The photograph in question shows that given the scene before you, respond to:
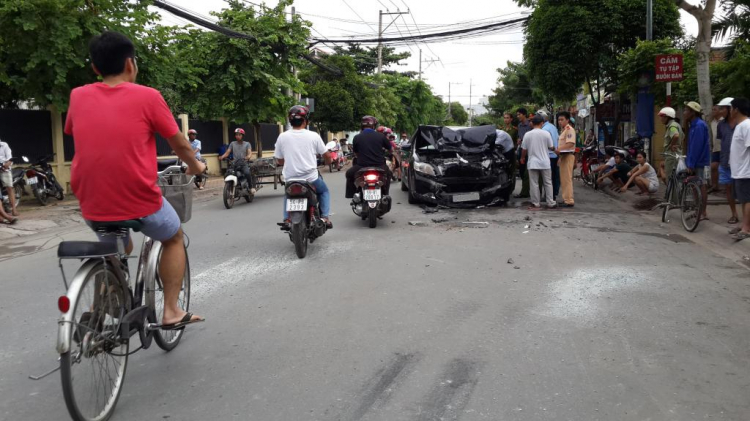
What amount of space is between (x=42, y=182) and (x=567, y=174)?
11015 mm

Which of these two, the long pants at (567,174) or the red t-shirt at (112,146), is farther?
the long pants at (567,174)

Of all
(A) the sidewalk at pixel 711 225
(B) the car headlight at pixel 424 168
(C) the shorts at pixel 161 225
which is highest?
(B) the car headlight at pixel 424 168

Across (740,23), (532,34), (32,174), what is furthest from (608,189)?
(32,174)

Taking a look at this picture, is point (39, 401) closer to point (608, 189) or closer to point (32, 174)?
point (32, 174)

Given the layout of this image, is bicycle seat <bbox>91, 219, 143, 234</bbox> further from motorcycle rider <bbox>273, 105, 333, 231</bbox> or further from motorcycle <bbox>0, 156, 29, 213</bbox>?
motorcycle <bbox>0, 156, 29, 213</bbox>

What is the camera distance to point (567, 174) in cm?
1238

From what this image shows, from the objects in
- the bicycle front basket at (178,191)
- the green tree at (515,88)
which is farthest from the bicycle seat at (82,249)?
the green tree at (515,88)

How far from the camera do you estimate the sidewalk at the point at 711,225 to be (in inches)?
310

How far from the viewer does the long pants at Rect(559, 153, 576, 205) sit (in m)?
12.2

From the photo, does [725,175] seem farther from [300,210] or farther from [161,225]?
[161,225]

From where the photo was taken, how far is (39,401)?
11.5 ft

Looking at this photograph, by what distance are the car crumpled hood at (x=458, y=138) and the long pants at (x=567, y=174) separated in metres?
1.37

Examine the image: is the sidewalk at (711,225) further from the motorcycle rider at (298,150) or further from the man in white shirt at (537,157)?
the motorcycle rider at (298,150)

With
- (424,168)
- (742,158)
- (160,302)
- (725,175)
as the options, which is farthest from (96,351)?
(424,168)
